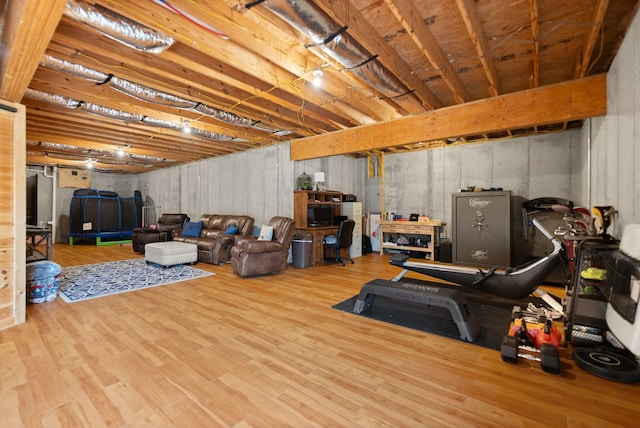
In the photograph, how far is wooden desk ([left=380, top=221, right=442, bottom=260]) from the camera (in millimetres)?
6719

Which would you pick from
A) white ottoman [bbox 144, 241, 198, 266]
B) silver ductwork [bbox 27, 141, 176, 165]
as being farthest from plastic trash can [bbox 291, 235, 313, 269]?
silver ductwork [bbox 27, 141, 176, 165]

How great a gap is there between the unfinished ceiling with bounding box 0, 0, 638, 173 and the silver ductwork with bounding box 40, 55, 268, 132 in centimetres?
1

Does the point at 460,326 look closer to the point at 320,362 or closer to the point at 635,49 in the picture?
the point at 320,362

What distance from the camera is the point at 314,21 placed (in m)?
2.21

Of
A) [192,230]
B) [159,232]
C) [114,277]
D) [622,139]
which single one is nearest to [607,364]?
[622,139]

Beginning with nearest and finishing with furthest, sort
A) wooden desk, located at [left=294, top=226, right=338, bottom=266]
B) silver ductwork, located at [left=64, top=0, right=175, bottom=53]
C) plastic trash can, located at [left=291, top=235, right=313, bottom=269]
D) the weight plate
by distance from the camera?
the weight plate, silver ductwork, located at [left=64, top=0, right=175, bottom=53], plastic trash can, located at [left=291, top=235, right=313, bottom=269], wooden desk, located at [left=294, top=226, right=338, bottom=266]

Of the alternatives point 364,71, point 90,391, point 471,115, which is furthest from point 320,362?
point 471,115

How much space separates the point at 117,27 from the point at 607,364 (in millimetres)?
4568

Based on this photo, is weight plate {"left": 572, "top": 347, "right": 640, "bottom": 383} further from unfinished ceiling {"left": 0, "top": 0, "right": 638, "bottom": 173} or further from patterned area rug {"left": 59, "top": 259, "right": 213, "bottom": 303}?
patterned area rug {"left": 59, "top": 259, "right": 213, "bottom": 303}

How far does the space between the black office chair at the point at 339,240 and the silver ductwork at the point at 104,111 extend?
10.7 ft

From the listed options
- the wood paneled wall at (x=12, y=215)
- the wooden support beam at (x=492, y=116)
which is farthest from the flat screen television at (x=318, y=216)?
the wood paneled wall at (x=12, y=215)

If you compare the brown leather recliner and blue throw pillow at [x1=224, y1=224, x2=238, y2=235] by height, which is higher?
blue throw pillow at [x1=224, y1=224, x2=238, y2=235]

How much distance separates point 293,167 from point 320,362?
4.73 metres

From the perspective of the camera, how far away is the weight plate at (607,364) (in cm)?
198
